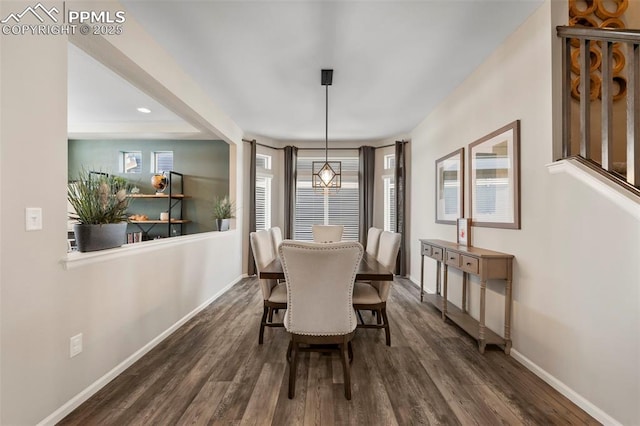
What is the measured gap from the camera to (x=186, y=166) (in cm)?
546

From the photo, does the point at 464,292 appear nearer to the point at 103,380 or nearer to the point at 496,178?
the point at 496,178

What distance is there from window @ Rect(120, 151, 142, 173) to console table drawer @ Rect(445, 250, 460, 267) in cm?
566

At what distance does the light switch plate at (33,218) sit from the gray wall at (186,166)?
3.87 metres

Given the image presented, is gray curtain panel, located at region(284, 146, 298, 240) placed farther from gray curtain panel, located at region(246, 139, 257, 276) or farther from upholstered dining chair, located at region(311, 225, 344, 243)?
upholstered dining chair, located at region(311, 225, 344, 243)

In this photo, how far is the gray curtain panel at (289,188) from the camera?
5.93m

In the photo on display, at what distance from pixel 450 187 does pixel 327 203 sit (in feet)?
9.49

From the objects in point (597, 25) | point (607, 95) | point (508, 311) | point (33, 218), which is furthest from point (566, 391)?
point (33, 218)

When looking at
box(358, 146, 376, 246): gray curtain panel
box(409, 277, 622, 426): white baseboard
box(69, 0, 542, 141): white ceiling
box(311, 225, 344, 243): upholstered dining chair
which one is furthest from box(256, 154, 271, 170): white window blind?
box(409, 277, 622, 426): white baseboard

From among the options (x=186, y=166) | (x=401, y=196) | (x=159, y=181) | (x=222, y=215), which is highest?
(x=186, y=166)

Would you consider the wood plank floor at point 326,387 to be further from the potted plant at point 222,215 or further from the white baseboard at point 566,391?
the potted plant at point 222,215

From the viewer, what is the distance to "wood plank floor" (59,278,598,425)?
1.75m

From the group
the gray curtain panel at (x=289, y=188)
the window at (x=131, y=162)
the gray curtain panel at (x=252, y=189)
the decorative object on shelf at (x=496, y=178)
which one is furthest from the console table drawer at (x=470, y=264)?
the window at (x=131, y=162)

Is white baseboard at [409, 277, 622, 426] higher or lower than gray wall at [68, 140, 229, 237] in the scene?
lower

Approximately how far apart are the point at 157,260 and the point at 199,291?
43.1 inches
